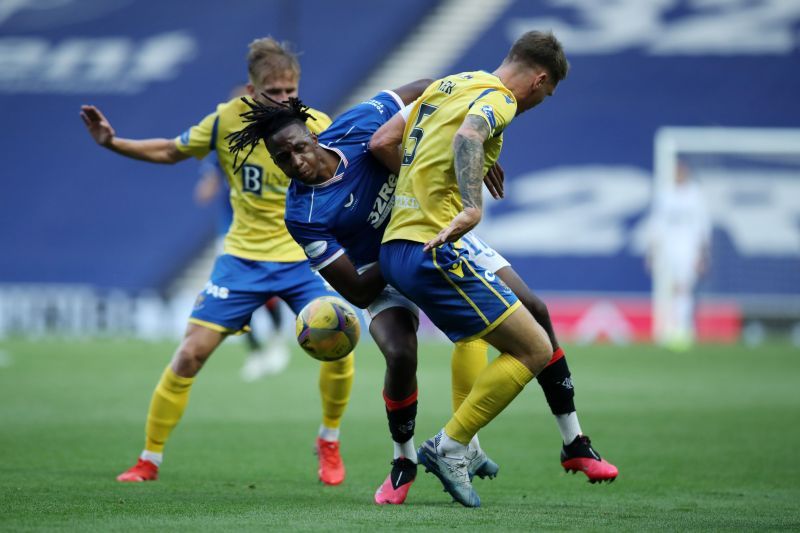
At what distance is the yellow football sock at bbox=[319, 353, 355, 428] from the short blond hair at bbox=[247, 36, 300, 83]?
1780 millimetres

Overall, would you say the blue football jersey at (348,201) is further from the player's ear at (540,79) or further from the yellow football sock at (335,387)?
the yellow football sock at (335,387)

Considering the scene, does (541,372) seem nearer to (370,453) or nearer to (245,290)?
(245,290)

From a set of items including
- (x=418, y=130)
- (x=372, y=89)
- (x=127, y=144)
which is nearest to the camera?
(x=418, y=130)

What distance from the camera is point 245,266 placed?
25.3ft

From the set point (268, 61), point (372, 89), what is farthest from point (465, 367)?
point (372, 89)

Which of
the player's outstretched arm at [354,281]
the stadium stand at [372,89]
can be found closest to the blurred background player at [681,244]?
the stadium stand at [372,89]

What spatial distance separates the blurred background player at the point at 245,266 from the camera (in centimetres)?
736

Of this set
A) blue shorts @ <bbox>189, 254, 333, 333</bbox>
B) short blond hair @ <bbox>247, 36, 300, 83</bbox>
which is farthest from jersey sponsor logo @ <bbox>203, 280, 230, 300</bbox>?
short blond hair @ <bbox>247, 36, 300, 83</bbox>

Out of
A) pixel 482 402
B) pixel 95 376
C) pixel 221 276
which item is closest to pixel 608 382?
pixel 95 376

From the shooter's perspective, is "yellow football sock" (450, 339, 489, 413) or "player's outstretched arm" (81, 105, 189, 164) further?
"player's outstretched arm" (81, 105, 189, 164)

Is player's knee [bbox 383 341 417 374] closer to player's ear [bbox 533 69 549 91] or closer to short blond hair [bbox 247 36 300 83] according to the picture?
player's ear [bbox 533 69 549 91]

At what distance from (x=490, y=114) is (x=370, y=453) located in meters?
3.46

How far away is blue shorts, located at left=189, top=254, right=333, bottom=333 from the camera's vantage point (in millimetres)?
7500

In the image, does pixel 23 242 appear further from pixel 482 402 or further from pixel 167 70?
pixel 482 402
